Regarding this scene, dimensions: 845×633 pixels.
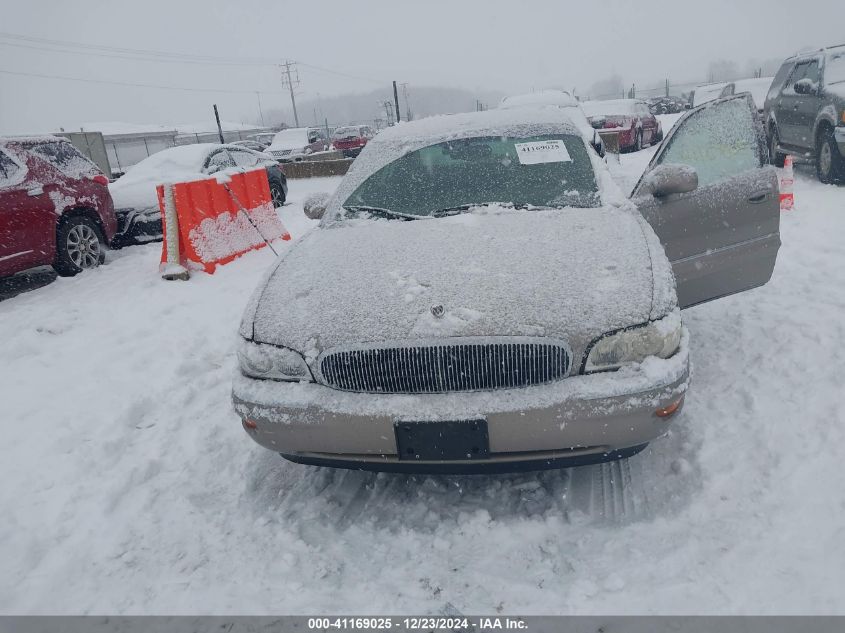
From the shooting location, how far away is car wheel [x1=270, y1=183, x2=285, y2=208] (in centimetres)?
1153

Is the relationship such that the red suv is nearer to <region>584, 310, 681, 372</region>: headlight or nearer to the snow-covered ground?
the snow-covered ground

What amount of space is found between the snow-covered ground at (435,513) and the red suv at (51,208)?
2.94 metres

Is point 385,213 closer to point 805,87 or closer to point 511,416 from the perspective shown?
point 511,416

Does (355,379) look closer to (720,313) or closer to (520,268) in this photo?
(520,268)

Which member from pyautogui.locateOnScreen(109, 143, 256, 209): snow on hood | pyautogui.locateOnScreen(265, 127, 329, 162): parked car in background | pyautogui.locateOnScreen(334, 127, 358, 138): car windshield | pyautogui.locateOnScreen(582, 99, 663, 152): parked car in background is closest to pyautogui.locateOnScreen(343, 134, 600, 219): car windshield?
pyautogui.locateOnScreen(109, 143, 256, 209): snow on hood

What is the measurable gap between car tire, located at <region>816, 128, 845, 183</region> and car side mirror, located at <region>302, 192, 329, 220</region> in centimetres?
792

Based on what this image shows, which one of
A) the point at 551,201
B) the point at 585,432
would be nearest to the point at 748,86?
the point at 551,201

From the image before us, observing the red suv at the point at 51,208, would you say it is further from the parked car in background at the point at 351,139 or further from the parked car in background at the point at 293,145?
the parked car in background at the point at 293,145


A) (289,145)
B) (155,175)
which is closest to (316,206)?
(155,175)

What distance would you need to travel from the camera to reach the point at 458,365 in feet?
7.50

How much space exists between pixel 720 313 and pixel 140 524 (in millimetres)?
4074

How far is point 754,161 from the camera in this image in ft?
12.4

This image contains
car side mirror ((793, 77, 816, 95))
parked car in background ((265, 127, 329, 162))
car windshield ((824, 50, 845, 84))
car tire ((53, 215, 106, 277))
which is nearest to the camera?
car tire ((53, 215, 106, 277))

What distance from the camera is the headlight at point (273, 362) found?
2.47m
